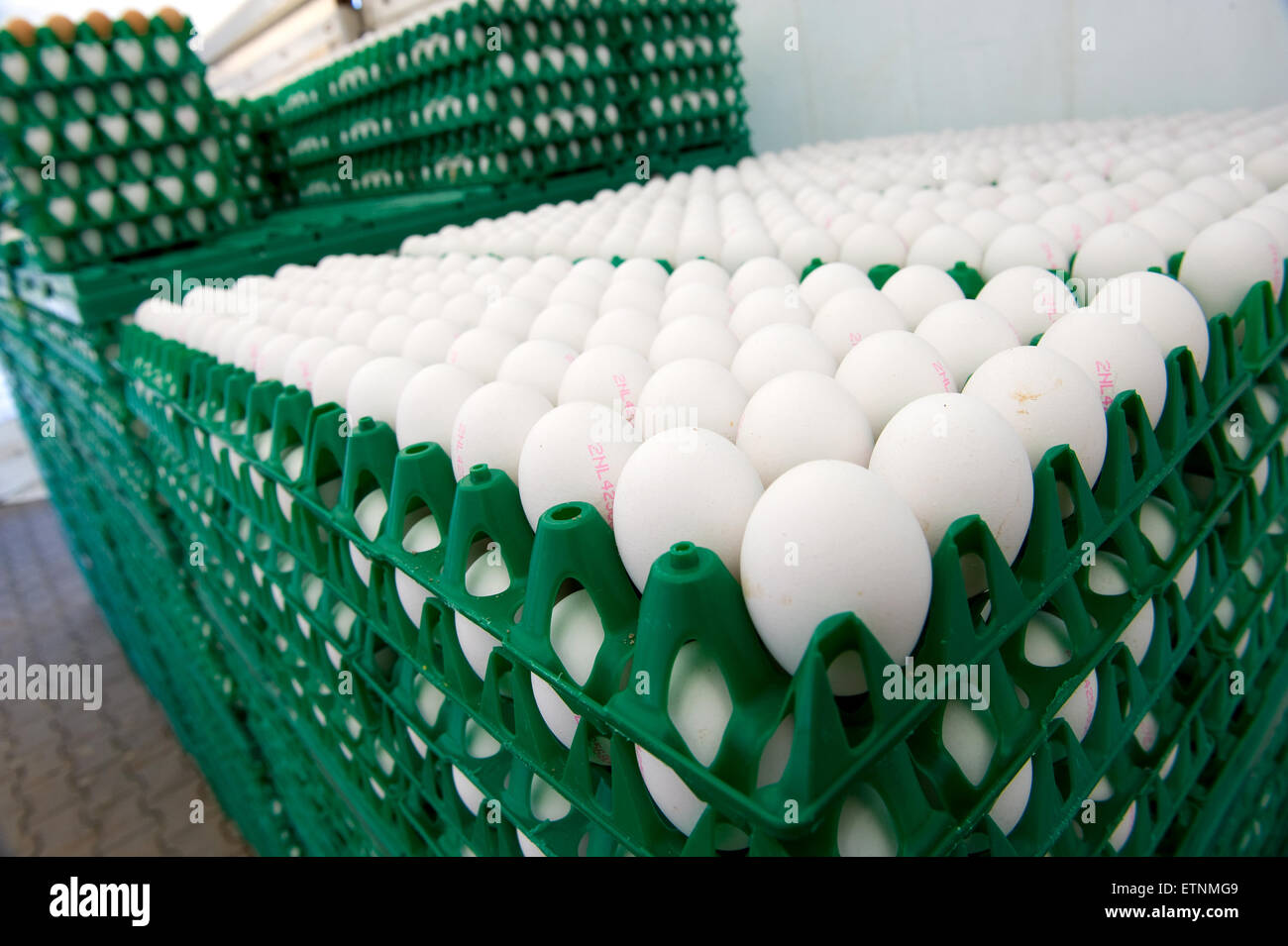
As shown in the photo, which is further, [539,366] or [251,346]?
[251,346]

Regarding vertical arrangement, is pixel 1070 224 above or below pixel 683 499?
above

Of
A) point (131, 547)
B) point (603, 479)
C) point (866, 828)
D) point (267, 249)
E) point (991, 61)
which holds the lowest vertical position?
point (131, 547)

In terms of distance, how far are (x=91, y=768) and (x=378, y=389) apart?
4019mm

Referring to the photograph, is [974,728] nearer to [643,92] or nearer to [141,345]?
[141,345]

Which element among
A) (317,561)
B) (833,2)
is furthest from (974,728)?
(833,2)

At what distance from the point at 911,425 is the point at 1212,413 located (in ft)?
1.68

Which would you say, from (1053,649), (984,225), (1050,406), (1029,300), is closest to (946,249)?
(984,225)

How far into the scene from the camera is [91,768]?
157 inches

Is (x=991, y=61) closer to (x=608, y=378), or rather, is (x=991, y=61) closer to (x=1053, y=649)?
(x=608, y=378)

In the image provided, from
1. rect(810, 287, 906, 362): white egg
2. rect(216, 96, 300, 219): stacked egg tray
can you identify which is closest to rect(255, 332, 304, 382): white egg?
rect(810, 287, 906, 362): white egg

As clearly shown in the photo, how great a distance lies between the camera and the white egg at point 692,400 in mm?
864

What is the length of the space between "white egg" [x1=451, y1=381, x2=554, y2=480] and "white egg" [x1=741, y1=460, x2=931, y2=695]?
1.22 feet

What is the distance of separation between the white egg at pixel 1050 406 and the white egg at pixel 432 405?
624 mm
